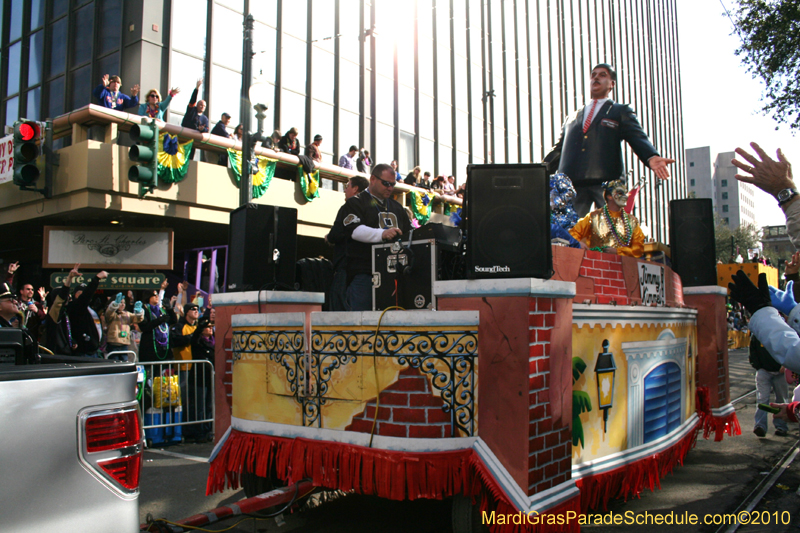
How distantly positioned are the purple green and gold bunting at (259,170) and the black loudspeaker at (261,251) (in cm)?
933

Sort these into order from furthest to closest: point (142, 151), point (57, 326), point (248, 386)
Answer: point (142, 151), point (57, 326), point (248, 386)

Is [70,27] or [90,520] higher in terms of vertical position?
[70,27]

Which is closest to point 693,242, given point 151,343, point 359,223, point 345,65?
point 359,223

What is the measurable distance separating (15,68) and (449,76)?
52.7 ft

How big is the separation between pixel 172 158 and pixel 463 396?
11.1 m

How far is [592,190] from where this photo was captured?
6.85 meters

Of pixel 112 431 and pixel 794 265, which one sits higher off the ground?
pixel 794 265

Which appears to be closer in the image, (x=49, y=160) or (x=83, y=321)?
(x=83, y=321)

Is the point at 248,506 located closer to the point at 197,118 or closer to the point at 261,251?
the point at 261,251

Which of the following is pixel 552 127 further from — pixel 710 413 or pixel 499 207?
pixel 499 207

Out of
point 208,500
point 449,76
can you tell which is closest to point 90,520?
point 208,500

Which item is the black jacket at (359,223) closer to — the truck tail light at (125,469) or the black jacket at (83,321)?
the truck tail light at (125,469)

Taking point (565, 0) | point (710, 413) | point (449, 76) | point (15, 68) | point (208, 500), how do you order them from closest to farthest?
point (208, 500) < point (710, 413) < point (15, 68) < point (449, 76) < point (565, 0)

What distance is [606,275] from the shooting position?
4.77m
